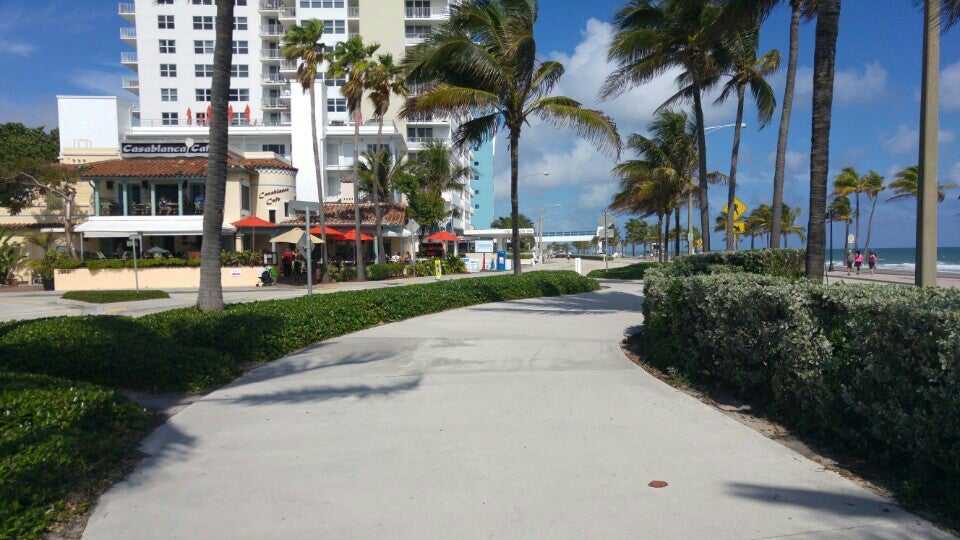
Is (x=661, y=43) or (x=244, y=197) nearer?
(x=661, y=43)

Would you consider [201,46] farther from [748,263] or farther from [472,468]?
[472,468]

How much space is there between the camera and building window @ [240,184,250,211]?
1427 inches

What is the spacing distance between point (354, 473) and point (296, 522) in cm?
86

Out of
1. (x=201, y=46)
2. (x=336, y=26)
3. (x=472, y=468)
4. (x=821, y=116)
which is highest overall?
(x=336, y=26)

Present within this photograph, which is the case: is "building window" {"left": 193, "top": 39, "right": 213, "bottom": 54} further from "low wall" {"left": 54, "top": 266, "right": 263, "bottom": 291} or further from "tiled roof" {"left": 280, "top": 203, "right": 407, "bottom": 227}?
"low wall" {"left": 54, "top": 266, "right": 263, "bottom": 291}

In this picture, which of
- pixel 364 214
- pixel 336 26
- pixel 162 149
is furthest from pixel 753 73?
pixel 336 26

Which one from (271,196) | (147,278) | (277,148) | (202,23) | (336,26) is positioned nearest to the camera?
(147,278)

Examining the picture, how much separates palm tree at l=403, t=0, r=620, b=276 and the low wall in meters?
17.3

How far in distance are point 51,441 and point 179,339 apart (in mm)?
4651

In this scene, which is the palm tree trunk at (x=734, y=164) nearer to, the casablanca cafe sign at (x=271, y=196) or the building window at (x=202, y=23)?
the casablanca cafe sign at (x=271, y=196)

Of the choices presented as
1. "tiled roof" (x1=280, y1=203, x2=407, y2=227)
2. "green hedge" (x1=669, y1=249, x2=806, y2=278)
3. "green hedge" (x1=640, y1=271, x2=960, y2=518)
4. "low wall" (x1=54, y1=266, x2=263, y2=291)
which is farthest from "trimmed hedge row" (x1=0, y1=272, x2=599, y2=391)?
"tiled roof" (x1=280, y1=203, x2=407, y2=227)

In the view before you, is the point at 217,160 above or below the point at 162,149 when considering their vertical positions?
below

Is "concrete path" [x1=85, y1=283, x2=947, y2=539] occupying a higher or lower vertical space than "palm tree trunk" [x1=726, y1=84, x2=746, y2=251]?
lower

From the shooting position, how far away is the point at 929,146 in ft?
25.3
